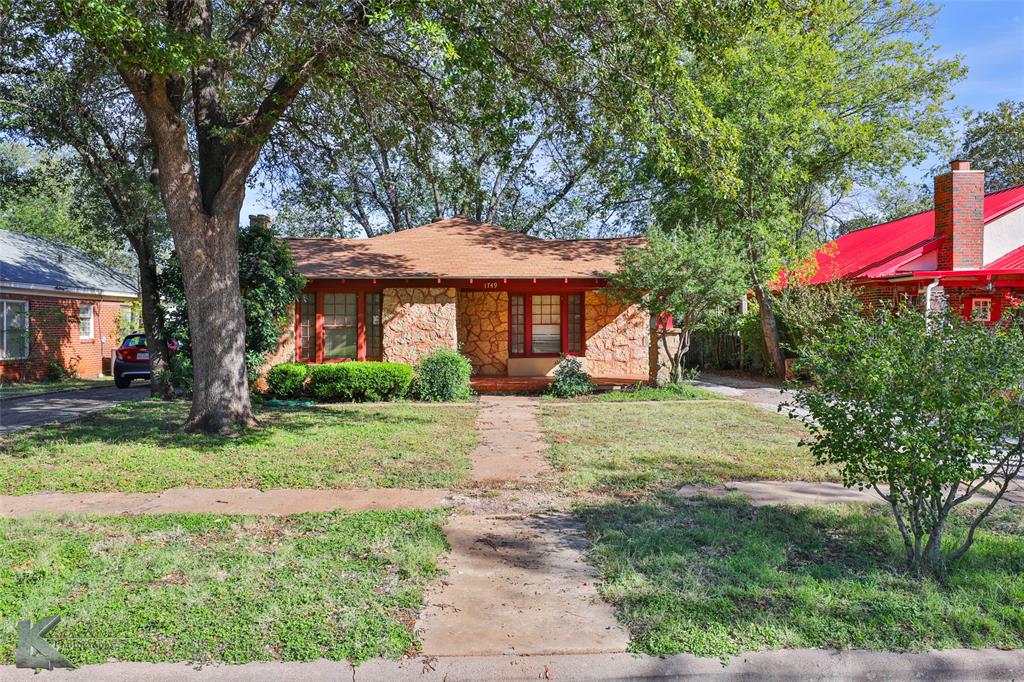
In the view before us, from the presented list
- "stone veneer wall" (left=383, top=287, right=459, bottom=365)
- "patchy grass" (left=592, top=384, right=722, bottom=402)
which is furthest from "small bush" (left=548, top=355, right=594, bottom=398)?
"stone veneer wall" (left=383, top=287, right=459, bottom=365)

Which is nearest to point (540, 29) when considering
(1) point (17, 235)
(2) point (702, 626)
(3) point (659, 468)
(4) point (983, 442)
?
(3) point (659, 468)

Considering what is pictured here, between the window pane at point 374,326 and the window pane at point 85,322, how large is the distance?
11517mm

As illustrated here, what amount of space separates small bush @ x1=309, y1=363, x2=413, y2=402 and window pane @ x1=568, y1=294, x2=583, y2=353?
472 centimetres

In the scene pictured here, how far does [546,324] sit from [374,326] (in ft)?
14.5

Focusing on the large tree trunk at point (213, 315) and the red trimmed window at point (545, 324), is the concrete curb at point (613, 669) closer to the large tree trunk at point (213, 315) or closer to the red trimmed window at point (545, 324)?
the large tree trunk at point (213, 315)

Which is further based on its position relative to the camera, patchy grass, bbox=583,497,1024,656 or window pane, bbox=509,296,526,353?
window pane, bbox=509,296,526,353

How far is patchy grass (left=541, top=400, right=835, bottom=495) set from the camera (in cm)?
741

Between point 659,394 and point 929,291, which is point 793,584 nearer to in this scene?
point 659,394

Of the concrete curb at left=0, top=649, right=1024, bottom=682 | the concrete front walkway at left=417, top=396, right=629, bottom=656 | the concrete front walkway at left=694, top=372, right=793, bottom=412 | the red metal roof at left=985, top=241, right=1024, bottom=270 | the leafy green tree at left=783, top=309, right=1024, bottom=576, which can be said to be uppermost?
the red metal roof at left=985, top=241, right=1024, bottom=270

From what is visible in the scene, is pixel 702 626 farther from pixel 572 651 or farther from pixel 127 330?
pixel 127 330

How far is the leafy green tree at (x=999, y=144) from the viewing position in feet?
94.2

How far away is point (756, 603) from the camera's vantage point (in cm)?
402

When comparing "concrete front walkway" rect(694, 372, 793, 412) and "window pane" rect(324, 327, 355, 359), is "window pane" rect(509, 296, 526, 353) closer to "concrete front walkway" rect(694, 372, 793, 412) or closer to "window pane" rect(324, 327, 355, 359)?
"window pane" rect(324, 327, 355, 359)

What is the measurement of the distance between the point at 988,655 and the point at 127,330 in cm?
2590
